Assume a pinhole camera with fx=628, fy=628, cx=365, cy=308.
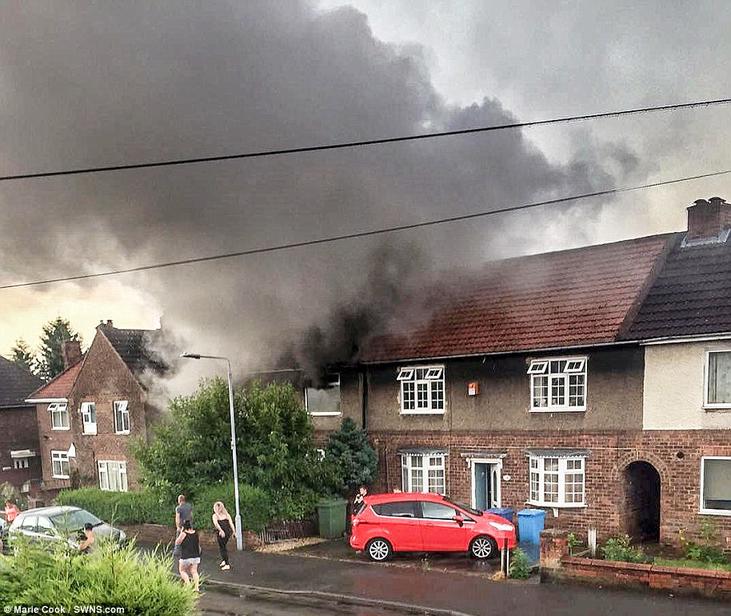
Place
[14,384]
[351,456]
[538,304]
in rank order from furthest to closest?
1. [14,384]
2. [351,456]
3. [538,304]

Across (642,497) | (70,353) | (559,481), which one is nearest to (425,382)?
(559,481)

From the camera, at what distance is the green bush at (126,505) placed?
15828 millimetres

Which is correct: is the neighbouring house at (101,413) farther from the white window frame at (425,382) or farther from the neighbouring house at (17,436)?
the white window frame at (425,382)

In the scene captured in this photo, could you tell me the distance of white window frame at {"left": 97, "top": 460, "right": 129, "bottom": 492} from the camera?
22.6m

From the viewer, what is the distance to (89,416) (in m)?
23.6

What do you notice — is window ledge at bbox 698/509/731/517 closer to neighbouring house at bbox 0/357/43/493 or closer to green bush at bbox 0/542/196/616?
green bush at bbox 0/542/196/616

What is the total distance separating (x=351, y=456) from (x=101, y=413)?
11.5 meters

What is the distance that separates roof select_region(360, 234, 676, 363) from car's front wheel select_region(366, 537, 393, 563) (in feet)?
16.4

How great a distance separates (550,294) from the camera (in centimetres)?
1593

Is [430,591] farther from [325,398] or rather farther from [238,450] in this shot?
[325,398]

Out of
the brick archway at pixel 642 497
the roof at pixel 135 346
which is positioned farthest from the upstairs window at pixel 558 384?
the roof at pixel 135 346

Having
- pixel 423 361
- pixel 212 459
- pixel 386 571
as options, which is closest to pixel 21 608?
pixel 386 571

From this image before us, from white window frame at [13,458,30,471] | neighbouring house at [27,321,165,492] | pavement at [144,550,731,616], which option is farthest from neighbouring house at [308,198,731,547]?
white window frame at [13,458,30,471]

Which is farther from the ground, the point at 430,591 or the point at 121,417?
the point at 121,417
